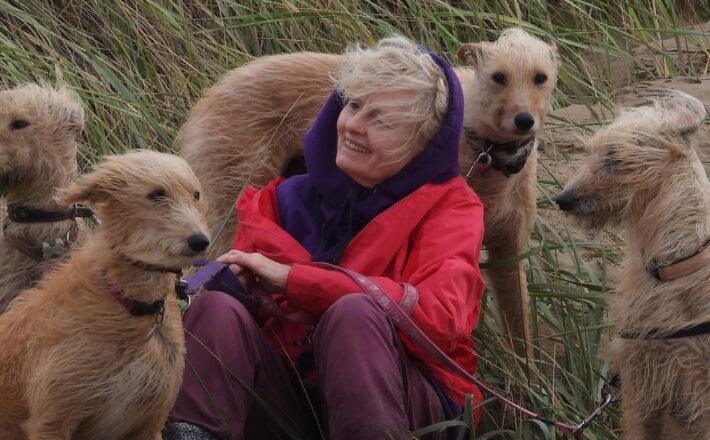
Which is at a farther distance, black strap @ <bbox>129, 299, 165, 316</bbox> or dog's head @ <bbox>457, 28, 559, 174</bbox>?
dog's head @ <bbox>457, 28, 559, 174</bbox>

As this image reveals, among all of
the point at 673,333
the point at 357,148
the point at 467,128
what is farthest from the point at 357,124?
the point at 673,333

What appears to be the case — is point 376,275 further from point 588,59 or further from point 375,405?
point 588,59

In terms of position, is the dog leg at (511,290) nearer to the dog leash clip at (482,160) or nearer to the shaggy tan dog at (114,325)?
the dog leash clip at (482,160)

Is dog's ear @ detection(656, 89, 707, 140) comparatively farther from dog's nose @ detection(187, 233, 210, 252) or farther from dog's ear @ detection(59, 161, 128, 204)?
dog's ear @ detection(59, 161, 128, 204)

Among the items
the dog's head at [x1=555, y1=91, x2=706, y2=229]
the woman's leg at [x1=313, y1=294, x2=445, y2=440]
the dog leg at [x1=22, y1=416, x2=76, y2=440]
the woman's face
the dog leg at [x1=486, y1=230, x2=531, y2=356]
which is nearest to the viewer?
the dog leg at [x1=22, y1=416, x2=76, y2=440]

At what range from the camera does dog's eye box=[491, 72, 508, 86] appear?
4.58 metres

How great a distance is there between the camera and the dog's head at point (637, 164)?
11.6 ft

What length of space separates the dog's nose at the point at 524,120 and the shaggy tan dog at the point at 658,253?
68 cm

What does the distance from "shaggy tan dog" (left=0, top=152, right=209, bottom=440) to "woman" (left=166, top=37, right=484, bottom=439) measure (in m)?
0.33

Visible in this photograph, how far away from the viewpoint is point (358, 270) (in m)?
3.62

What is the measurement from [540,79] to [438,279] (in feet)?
4.98

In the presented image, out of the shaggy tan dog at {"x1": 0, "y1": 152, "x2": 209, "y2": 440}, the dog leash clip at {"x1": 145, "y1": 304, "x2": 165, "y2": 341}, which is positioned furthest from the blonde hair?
the dog leash clip at {"x1": 145, "y1": 304, "x2": 165, "y2": 341}

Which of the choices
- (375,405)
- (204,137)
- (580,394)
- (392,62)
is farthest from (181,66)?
(375,405)

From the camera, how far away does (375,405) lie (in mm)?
3221
